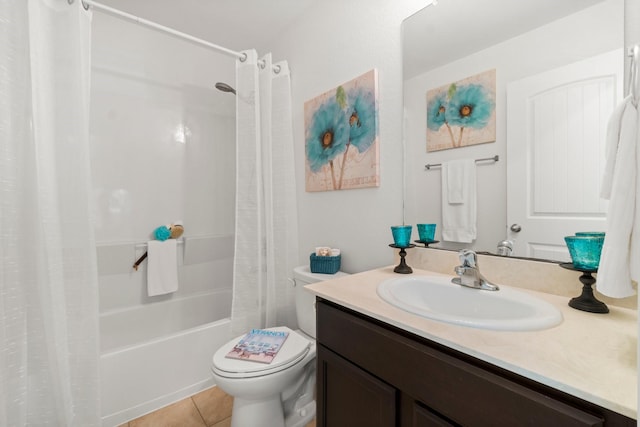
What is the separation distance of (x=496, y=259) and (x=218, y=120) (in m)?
2.37

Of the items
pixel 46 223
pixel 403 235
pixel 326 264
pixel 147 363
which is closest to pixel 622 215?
pixel 403 235

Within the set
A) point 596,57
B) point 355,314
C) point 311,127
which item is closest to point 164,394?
point 355,314

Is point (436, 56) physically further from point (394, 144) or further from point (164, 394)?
point (164, 394)

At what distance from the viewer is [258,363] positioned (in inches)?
45.0

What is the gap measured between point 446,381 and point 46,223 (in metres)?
1.52

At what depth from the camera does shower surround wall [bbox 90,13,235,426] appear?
192cm

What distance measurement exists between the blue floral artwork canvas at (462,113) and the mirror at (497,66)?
21mm

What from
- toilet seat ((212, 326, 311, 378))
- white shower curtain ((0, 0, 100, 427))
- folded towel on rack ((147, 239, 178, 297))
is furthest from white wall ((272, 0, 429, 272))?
white shower curtain ((0, 0, 100, 427))

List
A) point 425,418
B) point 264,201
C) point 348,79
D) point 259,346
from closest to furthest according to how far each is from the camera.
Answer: point 425,418 < point 259,346 < point 348,79 < point 264,201

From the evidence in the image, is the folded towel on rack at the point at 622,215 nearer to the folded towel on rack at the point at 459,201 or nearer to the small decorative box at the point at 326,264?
the folded towel on rack at the point at 459,201

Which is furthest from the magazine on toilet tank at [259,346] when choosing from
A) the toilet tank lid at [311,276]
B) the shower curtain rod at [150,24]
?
the shower curtain rod at [150,24]

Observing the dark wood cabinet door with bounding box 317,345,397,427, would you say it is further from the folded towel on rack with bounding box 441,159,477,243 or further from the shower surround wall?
the shower surround wall

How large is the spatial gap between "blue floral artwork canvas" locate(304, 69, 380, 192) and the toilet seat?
2.85 ft

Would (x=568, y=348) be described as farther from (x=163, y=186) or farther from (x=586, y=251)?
(x=163, y=186)
